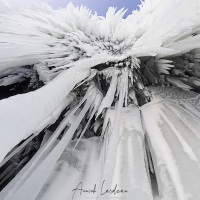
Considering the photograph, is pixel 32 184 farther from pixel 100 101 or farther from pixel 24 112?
pixel 100 101

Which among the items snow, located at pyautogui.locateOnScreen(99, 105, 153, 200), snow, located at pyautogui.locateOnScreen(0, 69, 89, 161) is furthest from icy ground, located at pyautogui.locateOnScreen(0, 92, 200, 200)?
snow, located at pyautogui.locateOnScreen(0, 69, 89, 161)

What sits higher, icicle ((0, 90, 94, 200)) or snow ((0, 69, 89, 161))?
snow ((0, 69, 89, 161))

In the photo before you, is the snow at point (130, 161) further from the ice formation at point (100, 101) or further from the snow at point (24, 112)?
the snow at point (24, 112)

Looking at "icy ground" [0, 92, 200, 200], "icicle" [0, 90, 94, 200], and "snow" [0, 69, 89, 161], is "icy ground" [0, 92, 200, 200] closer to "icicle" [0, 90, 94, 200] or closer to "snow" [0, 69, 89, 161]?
"icicle" [0, 90, 94, 200]

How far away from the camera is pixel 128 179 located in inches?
24.2

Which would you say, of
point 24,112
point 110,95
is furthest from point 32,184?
point 110,95

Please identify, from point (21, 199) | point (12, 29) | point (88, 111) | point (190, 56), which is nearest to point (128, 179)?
point (21, 199)

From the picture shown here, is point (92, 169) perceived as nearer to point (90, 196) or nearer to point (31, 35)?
point (90, 196)

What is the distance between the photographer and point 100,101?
2.85 feet

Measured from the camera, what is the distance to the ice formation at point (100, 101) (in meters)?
0.59

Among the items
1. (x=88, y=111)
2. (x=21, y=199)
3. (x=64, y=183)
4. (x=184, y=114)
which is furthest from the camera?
(x=88, y=111)

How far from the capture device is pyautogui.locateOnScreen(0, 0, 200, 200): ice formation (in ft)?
1.94

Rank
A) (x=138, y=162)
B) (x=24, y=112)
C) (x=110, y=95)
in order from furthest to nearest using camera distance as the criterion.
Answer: (x=110, y=95) < (x=138, y=162) < (x=24, y=112)

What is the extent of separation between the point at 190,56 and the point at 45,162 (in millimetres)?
551
